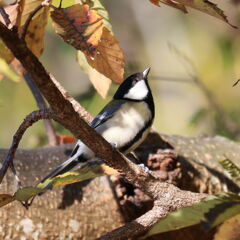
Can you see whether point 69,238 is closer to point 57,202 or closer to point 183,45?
point 57,202

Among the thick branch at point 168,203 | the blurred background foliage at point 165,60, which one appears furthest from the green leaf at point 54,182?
the blurred background foliage at point 165,60

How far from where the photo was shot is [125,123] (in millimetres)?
1717

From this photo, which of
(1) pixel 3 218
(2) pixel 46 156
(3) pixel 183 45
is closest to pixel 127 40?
(3) pixel 183 45

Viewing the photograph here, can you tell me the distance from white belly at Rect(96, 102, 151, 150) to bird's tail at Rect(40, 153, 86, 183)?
0.11 meters

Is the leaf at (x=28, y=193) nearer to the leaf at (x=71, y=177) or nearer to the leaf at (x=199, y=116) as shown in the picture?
the leaf at (x=71, y=177)

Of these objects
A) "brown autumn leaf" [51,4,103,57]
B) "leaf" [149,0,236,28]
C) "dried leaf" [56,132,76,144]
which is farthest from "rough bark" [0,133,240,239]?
"leaf" [149,0,236,28]

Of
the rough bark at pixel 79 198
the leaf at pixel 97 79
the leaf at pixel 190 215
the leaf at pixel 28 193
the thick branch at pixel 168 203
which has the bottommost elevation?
the rough bark at pixel 79 198

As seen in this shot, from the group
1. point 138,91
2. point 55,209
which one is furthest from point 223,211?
point 138,91

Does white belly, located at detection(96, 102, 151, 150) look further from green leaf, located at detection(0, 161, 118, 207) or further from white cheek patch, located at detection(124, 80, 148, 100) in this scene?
green leaf, located at detection(0, 161, 118, 207)

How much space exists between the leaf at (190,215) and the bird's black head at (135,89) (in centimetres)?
120

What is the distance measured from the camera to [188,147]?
162cm

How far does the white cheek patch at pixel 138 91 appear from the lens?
1.86m

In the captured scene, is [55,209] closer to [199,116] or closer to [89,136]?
[89,136]

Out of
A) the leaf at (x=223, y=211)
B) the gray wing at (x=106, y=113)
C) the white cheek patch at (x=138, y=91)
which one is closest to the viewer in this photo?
the leaf at (x=223, y=211)
